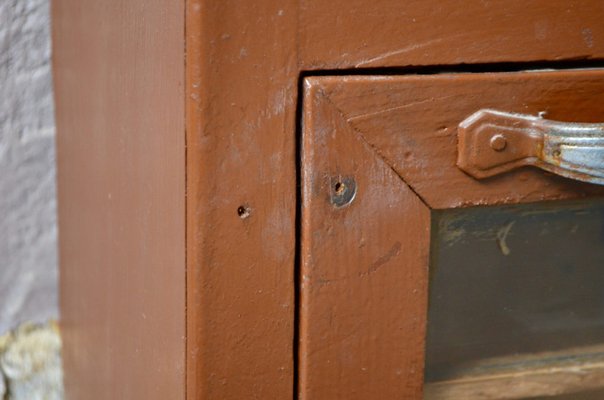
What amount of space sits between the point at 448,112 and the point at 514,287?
12 cm

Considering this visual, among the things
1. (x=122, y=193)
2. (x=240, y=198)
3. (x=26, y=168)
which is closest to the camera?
Result: (x=240, y=198)

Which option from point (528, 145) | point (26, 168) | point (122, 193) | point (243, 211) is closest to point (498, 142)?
point (528, 145)

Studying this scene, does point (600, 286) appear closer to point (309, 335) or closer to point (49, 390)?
point (309, 335)

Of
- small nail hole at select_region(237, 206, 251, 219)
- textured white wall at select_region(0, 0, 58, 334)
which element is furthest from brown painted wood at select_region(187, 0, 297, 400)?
textured white wall at select_region(0, 0, 58, 334)

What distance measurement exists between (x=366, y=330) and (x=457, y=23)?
0.54 ft

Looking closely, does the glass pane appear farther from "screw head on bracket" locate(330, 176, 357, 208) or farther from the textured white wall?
the textured white wall

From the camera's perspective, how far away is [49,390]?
0.86 m

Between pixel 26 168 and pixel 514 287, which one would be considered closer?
pixel 514 287

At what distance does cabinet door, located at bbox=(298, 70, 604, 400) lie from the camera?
0.46m

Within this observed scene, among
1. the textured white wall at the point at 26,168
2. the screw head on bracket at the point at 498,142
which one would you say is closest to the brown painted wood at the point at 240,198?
the screw head on bracket at the point at 498,142

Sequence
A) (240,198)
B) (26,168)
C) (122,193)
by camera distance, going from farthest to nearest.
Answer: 1. (26,168)
2. (122,193)
3. (240,198)

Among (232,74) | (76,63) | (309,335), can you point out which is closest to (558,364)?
(309,335)

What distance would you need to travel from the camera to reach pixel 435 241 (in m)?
0.50

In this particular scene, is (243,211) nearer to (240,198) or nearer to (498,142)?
(240,198)
